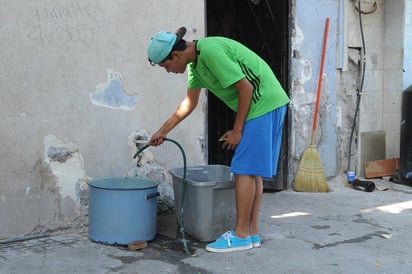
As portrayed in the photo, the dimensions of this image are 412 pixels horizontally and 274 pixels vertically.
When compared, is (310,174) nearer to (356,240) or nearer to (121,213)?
(356,240)

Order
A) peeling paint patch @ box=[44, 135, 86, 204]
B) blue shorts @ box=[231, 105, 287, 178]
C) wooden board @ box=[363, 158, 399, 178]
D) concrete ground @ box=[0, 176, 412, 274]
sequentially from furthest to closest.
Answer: wooden board @ box=[363, 158, 399, 178], peeling paint patch @ box=[44, 135, 86, 204], blue shorts @ box=[231, 105, 287, 178], concrete ground @ box=[0, 176, 412, 274]

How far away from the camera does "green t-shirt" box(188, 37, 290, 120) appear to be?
3328 millimetres

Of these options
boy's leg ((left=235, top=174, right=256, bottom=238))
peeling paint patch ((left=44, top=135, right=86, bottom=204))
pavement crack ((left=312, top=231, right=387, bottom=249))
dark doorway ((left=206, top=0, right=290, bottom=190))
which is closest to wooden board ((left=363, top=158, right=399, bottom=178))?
dark doorway ((left=206, top=0, right=290, bottom=190))

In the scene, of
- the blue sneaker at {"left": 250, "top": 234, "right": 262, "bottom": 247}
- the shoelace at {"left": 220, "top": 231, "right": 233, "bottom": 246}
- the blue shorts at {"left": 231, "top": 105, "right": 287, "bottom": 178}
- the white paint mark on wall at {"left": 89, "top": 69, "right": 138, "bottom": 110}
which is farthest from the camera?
the white paint mark on wall at {"left": 89, "top": 69, "right": 138, "bottom": 110}

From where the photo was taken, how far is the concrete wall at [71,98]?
12.3 ft

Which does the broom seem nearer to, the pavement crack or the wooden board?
the wooden board

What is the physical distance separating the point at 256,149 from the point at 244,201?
0.38 m

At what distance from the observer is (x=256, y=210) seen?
3746 millimetres

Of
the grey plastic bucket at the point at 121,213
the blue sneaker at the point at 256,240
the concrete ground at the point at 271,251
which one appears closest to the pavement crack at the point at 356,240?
the concrete ground at the point at 271,251

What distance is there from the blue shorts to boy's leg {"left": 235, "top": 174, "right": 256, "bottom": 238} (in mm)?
69

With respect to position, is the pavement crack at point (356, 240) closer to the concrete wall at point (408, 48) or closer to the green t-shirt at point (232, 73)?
the green t-shirt at point (232, 73)

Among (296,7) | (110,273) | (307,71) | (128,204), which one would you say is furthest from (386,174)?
(110,273)

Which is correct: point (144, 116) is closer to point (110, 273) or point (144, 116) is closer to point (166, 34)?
point (166, 34)

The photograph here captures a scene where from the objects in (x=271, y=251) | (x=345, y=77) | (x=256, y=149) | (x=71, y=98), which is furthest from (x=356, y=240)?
(x=345, y=77)
